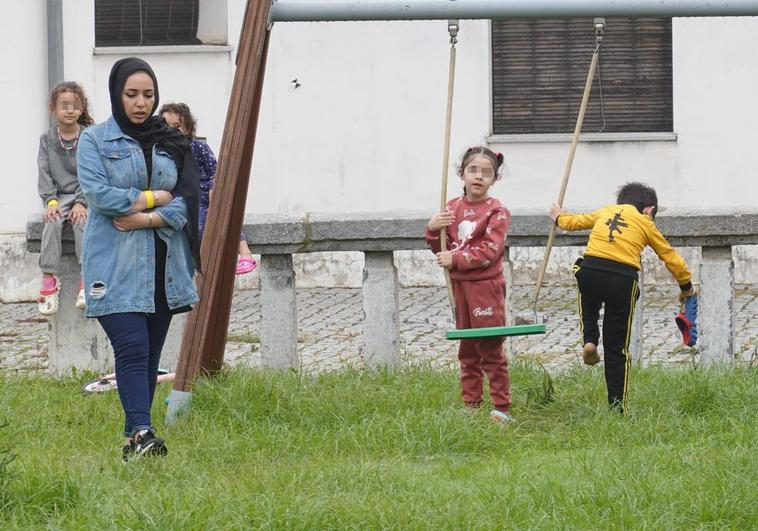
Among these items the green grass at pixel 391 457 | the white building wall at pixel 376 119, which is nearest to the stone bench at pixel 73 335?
the green grass at pixel 391 457

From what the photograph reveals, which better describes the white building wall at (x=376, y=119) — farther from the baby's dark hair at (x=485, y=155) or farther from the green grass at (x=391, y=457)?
the baby's dark hair at (x=485, y=155)

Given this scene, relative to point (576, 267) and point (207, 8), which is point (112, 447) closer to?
point (576, 267)

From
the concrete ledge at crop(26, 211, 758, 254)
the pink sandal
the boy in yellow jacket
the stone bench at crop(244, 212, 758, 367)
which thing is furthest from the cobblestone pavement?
the boy in yellow jacket

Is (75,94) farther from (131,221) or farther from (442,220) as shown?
(442,220)

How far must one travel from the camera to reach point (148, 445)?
616 centimetres

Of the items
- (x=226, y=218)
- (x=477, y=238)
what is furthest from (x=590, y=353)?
(x=226, y=218)

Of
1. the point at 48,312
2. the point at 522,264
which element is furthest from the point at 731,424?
the point at 522,264

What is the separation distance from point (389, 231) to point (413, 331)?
3.70 meters

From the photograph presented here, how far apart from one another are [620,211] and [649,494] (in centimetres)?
224

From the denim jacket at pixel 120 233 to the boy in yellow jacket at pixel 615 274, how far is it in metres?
1.94

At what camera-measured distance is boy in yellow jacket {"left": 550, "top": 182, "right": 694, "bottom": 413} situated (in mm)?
7219

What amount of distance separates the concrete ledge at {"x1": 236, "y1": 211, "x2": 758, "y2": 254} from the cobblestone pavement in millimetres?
758

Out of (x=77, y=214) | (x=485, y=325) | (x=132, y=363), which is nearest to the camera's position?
(x=132, y=363)

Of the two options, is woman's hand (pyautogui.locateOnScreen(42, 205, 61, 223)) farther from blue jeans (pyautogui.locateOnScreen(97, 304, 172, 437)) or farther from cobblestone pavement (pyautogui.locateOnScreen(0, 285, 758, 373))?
blue jeans (pyautogui.locateOnScreen(97, 304, 172, 437))
